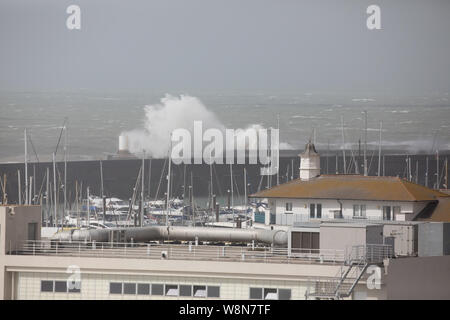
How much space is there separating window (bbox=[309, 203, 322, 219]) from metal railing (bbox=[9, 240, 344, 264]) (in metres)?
7.69

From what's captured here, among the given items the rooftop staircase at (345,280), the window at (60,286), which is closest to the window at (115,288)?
the window at (60,286)

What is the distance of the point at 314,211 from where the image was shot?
51188 mm

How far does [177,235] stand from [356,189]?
7411 mm

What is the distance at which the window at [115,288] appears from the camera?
38.6 metres

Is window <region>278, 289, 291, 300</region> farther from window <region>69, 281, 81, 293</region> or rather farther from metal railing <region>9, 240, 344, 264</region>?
window <region>69, 281, 81, 293</region>

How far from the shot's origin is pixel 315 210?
168 ft

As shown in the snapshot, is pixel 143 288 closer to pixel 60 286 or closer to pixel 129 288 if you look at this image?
pixel 129 288

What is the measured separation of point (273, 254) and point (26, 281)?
730 cm

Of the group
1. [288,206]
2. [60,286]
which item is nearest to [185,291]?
[60,286]

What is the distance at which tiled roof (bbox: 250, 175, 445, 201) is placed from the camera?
49.3 metres

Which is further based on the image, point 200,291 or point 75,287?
point 75,287

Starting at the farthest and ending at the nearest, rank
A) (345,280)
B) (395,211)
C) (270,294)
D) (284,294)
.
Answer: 1. (395,211)
2. (270,294)
3. (284,294)
4. (345,280)

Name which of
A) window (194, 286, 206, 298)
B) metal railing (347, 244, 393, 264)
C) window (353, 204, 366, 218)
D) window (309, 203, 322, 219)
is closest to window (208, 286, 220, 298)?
window (194, 286, 206, 298)
